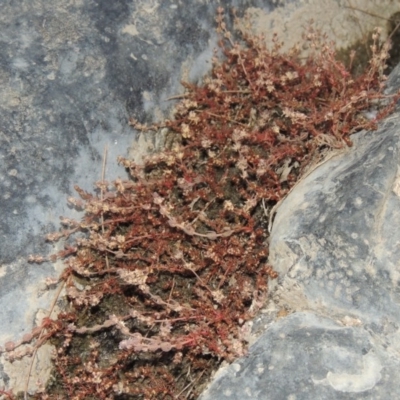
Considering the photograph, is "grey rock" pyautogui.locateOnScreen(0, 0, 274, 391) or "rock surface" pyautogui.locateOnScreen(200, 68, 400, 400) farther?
"grey rock" pyautogui.locateOnScreen(0, 0, 274, 391)

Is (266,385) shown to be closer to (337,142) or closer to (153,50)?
Answer: (337,142)

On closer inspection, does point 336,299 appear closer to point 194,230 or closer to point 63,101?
point 194,230

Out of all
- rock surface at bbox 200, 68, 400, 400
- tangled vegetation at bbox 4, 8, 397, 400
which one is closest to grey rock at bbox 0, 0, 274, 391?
tangled vegetation at bbox 4, 8, 397, 400

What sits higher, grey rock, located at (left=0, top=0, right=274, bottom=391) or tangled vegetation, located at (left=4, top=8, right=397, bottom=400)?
grey rock, located at (left=0, top=0, right=274, bottom=391)

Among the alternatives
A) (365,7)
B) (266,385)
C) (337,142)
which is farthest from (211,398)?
(365,7)

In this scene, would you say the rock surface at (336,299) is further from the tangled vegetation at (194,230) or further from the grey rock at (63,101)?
the grey rock at (63,101)

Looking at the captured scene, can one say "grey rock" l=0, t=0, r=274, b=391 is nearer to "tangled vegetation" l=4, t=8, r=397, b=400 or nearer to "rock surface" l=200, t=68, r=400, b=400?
"tangled vegetation" l=4, t=8, r=397, b=400

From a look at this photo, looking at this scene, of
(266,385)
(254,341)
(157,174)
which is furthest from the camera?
(157,174)
